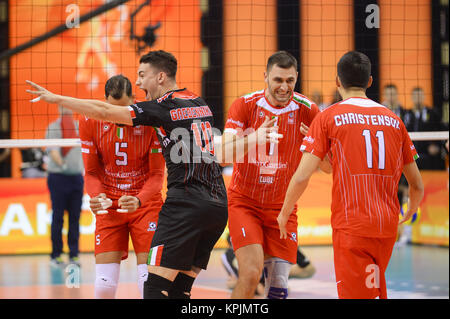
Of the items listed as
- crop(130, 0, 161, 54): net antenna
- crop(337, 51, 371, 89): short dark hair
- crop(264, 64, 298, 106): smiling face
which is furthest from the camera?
crop(130, 0, 161, 54): net antenna

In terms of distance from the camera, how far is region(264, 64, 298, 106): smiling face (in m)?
5.22

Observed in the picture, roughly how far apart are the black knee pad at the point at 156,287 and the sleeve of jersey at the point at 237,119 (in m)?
1.39

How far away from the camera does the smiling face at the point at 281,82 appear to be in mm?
5223

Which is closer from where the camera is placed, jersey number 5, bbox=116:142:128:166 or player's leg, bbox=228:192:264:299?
player's leg, bbox=228:192:264:299

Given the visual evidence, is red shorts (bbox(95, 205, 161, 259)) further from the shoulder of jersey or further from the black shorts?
the shoulder of jersey

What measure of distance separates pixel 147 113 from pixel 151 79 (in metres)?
0.41

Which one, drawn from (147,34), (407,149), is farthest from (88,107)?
(147,34)

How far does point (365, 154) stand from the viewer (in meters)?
4.05

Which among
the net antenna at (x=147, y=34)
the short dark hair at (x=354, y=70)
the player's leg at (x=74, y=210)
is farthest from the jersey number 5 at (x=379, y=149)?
the net antenna at (x=147, y=34)

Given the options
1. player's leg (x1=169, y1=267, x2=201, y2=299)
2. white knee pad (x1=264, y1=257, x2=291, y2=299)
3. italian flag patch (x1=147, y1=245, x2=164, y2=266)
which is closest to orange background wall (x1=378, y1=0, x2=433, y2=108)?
white knee pad (x1=264, y1=257, x2=291, y2=299)

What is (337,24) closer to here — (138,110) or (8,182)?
(8,182)

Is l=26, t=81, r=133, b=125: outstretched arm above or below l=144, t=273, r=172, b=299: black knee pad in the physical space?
above

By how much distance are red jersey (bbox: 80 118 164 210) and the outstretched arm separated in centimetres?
110
